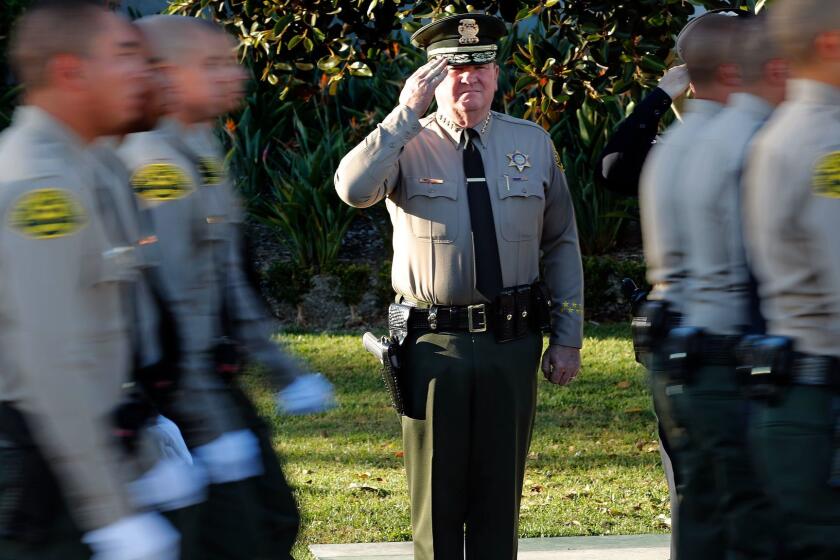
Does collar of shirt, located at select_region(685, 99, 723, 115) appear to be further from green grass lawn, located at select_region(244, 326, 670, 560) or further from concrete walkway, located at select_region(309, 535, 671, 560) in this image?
green grass lawn, located at select_region(244, 326, 670, 560)

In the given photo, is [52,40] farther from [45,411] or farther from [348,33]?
[348,33]

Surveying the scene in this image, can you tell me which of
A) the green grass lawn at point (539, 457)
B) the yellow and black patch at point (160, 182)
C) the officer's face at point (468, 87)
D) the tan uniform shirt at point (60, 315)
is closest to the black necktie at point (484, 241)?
the officer's face at point (468, 87)

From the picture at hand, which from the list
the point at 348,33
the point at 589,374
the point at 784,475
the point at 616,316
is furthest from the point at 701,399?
the point at 616,316

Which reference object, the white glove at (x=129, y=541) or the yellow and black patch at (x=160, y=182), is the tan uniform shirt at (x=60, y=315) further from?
the yellow and black patch at (x=160, y=182)

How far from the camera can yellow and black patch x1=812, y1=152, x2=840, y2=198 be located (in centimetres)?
289

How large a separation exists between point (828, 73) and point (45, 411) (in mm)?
1855

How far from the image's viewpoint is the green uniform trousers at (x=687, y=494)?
12.3 ft

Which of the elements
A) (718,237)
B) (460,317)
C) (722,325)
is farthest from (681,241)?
(460,317)

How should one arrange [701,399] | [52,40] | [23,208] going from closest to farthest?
1. [23,208]
2. [52,40]
3. [701,399]

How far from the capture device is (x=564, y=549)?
552 centimetres

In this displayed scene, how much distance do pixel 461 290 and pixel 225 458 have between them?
1.42m

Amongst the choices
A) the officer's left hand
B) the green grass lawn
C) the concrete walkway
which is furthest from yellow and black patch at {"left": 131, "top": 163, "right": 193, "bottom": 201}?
the green grass lawn

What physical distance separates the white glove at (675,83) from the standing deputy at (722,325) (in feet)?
4.05

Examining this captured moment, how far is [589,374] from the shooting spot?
974 centimetres
